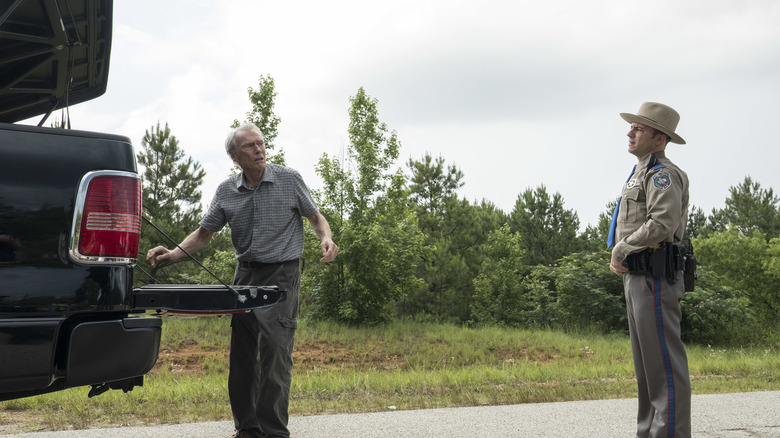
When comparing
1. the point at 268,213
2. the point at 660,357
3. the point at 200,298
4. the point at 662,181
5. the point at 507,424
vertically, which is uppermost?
the point at 662,181

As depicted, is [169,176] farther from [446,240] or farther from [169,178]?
[446,240]

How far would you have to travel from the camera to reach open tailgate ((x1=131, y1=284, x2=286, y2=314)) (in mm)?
2578

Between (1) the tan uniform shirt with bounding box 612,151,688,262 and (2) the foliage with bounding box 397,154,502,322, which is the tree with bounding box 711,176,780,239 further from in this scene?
(1) the tan uniform shirt with bounding box 612,151,688,262

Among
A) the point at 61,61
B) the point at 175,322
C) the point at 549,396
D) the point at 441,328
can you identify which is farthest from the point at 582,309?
the point at 61,61

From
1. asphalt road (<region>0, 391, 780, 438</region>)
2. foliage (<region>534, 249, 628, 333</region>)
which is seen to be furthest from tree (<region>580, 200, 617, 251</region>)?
asphalt road (<region>0, 391, 780, 438</region>)

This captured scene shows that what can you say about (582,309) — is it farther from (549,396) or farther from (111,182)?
(111,182)

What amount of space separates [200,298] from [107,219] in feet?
Answer: 1.84

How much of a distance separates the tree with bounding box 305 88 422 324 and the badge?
1564 cm

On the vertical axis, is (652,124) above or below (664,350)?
above

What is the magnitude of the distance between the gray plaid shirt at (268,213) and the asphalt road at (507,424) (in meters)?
1.19

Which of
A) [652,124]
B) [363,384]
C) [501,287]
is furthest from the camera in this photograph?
[501,287]

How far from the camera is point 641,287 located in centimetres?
353

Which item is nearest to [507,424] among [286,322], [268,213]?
[286,322]

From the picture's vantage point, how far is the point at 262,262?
3902 mm
